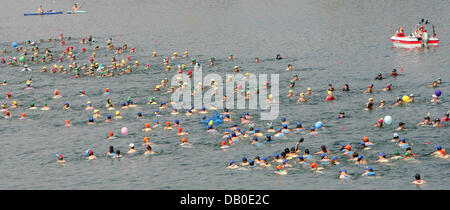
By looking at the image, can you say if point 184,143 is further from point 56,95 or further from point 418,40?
point 418,40

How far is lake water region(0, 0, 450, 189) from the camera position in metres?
57.4

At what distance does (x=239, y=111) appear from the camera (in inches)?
2992

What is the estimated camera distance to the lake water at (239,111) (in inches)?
2260

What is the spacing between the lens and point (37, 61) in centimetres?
11481

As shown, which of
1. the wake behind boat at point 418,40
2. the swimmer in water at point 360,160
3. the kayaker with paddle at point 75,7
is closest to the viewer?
the swimmer in water at point 360,160

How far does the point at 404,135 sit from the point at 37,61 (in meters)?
71.1

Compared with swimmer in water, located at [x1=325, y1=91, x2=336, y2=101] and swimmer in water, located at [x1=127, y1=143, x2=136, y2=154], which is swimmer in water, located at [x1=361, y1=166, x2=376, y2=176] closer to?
swimmer in water, located at [x1=127, y1=143, x2=136, y2=154]

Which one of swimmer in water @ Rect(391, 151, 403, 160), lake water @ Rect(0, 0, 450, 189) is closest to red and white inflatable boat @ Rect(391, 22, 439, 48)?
lake water @ Rect(0, 0, 450, 189)

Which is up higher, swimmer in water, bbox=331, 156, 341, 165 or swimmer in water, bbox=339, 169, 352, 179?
swimmer in water, bbox=331, 156, 341, 165

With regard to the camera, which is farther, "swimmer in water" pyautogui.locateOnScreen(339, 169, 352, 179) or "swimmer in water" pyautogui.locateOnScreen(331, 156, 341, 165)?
"swimmer in water" pyautogui.locateOnScreen(331, 156, 341, 165)

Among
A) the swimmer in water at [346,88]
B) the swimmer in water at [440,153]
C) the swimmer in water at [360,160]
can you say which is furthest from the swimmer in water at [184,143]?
the swimmer in water at [346,88]

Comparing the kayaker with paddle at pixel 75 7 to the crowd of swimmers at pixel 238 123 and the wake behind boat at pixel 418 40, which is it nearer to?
the crowd of swimmers at pixel 238 123
